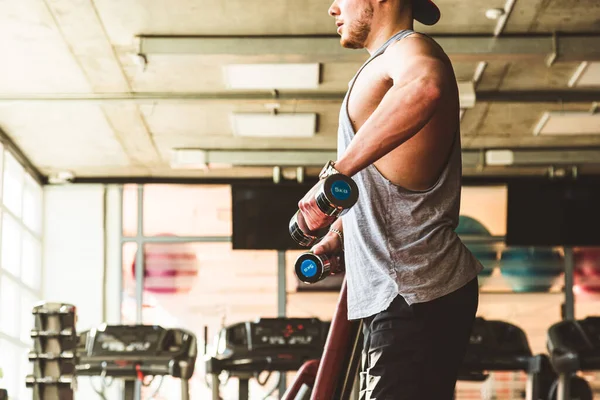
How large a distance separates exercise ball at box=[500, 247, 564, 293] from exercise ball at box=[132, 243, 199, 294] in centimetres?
333

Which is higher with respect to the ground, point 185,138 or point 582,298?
point 185,138

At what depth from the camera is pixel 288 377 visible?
978cm

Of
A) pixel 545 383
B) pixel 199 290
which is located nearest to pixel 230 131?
pixel 199 290

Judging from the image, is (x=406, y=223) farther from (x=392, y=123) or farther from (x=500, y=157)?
(x=500, y=157)

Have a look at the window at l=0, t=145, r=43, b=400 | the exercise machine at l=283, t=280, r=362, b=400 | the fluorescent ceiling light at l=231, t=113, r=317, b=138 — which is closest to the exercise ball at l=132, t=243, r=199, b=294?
the window at l=0, t=145, r=43, b=400

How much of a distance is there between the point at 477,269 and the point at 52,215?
919 cm

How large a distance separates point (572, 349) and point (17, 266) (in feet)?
17.7

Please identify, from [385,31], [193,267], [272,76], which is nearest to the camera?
[385,31]

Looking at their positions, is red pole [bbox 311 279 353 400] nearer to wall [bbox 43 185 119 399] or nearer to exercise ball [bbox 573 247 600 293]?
wall [bbox 43 185 119 399]

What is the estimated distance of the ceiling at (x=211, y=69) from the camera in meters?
6.02

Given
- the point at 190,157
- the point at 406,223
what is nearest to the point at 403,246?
the point at 406,223

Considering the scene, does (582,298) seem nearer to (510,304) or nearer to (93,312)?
(510,304)

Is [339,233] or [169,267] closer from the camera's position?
[339,233]

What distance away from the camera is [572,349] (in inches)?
257
